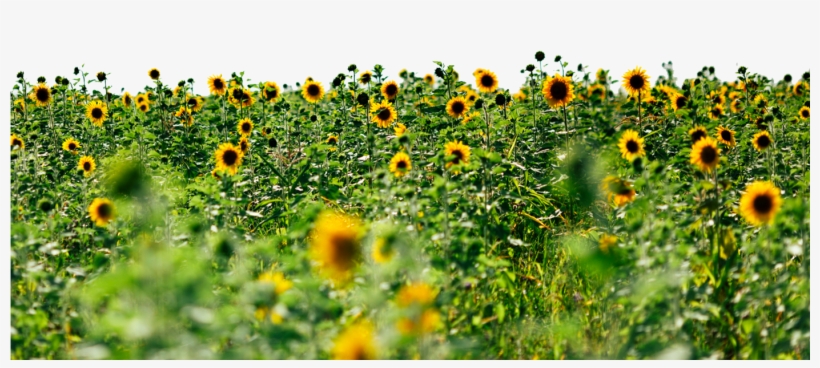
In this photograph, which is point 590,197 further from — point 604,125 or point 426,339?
point 426,339

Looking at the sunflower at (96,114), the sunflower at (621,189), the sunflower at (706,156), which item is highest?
the sunflower at (96,114)

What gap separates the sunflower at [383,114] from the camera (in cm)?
583

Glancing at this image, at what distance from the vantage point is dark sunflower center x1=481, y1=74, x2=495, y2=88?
650 centimetres

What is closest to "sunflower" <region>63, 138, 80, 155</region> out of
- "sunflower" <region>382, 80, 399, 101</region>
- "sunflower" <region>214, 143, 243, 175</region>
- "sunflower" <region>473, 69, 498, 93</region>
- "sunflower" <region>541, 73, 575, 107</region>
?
"sunflower" <region>214, 143, 243, 175</region>

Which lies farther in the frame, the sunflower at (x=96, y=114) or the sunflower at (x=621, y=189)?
the sunflower at (x=96, y=114)

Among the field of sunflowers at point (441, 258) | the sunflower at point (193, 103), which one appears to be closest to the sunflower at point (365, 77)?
the field of sunflowers at point (441, 258)

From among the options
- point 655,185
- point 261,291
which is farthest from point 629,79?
point 261,291

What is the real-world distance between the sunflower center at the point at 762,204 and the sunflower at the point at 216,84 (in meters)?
5.47

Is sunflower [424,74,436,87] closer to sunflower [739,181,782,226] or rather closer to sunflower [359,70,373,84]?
sunflower [359,70,373,84]

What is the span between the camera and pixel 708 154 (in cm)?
334

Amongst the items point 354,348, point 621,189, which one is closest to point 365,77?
point 621,189

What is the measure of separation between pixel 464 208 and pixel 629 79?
9.72ft

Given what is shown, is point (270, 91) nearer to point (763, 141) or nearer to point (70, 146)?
point (70, 146)

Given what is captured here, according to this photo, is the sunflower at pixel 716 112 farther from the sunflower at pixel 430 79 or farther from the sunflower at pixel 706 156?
the sunflower at pixel 430 79
